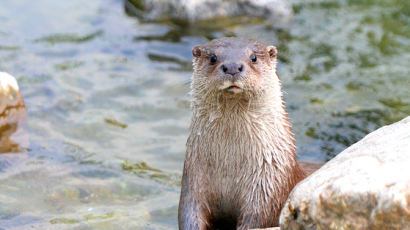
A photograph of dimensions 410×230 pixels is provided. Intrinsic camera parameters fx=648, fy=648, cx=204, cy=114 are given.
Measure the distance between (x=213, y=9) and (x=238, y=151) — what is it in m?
4.52

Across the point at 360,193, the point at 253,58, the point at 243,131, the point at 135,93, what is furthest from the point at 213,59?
the point at 135,93

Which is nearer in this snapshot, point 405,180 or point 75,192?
point 405,180

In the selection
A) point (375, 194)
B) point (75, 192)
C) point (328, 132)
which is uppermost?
point (375, 194)

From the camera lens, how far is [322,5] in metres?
8.23

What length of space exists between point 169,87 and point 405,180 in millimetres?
4046

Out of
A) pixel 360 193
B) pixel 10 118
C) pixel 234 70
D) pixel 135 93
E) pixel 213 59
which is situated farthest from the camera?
pixel 135 93

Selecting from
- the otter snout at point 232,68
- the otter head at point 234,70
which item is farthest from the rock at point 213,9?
the otter snout at point 232,68

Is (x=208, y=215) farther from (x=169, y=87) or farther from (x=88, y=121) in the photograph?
(x=169, y=87)

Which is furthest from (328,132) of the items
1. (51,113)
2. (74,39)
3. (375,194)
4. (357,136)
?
(74,39)

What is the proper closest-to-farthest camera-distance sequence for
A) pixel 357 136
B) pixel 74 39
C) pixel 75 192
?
pixel 75 192 → pixel 357 136 → pixel 74 39

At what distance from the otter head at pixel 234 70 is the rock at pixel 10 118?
2.11 metres

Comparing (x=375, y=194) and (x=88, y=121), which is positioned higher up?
(x=375, y=194)

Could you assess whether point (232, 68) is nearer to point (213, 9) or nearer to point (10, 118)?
point (10, 118)

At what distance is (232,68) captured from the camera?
3.38 meters
